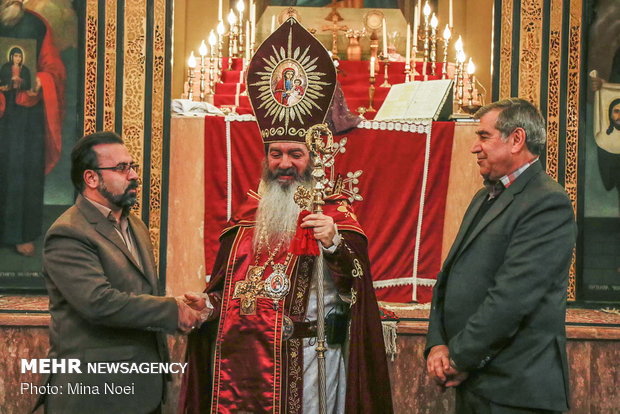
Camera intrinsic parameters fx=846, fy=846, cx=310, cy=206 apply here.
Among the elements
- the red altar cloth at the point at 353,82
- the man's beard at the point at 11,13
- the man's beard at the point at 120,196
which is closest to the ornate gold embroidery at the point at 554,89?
the red altar cloth at the point at 353,82

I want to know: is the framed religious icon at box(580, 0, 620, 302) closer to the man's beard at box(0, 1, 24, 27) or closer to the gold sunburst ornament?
the gold sunburst ornament

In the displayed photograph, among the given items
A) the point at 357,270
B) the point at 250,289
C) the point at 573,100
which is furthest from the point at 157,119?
the point at 573,100

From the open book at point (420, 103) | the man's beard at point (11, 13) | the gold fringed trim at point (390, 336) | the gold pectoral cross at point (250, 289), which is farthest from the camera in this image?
the man's beard at point (11, 13)

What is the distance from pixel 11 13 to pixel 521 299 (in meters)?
4.68

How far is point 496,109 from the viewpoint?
3.57 meters

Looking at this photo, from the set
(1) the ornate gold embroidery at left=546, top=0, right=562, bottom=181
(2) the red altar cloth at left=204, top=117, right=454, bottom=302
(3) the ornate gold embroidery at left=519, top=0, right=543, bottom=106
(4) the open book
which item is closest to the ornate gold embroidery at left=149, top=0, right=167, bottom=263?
(2) the red altar cloth at left=204, top=117, right=454, bottom=302

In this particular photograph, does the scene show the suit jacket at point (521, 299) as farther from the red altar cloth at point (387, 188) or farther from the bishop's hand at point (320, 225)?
the red altar cloth at point (387, 188)

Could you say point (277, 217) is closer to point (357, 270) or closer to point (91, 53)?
point (357, 270)

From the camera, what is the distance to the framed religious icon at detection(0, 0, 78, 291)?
6270 mm

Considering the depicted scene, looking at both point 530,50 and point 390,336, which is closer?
point 390,336

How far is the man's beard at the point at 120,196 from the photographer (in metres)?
3.72

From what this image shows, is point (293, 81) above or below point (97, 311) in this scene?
above

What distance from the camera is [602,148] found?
6.23 m

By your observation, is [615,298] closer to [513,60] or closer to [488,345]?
[513,60]
